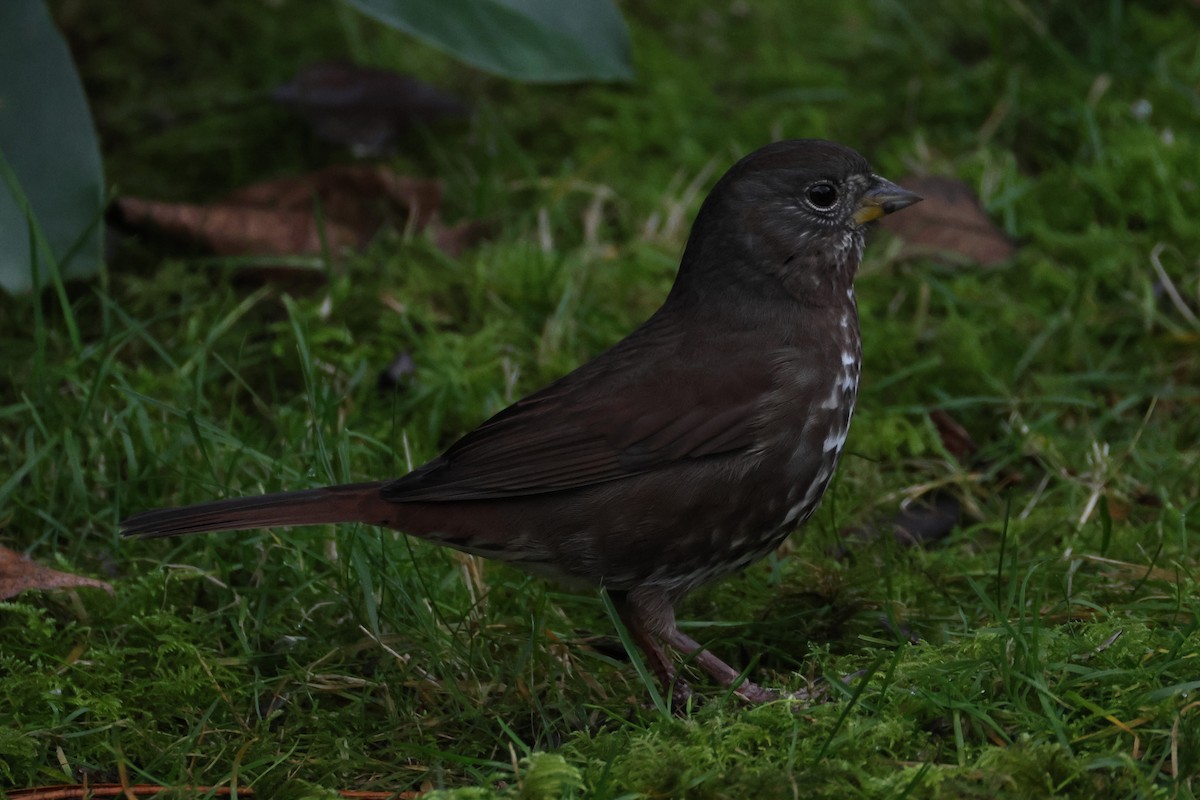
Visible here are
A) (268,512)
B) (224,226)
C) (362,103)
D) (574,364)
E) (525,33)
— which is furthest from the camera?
(362,103)

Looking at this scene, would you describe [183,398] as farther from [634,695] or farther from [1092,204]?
[1092,204]

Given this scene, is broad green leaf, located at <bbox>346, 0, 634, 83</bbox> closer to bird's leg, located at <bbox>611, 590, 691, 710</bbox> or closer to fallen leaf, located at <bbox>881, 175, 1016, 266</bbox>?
fallen leaf, located at <bbox>881, 175, 1016, 266</bbox>

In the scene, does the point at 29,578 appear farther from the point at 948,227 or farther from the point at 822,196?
the point at 948,227

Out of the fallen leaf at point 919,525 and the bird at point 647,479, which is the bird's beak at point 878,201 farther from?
the fallen leaf at point 919,525

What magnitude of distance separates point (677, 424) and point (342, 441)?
0.92m

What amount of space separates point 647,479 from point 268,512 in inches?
33.8

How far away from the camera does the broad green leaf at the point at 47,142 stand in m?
4.41

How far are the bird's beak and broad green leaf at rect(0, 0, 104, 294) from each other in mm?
2163

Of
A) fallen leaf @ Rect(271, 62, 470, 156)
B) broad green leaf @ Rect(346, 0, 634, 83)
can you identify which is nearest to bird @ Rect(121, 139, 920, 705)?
broad green leaf @ Rect(346, 0, 634, 83)

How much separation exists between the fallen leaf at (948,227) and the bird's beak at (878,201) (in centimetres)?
138

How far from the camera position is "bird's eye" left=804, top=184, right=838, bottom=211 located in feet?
12.5

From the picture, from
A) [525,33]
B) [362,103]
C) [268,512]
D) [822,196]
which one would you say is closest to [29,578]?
[268,512]

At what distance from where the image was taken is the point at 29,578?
3463mm

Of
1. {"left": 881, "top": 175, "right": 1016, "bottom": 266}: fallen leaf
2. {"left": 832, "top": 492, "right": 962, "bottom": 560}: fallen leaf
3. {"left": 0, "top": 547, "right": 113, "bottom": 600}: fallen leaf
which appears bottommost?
{"left": 0, "top": 547, "right": 113, "bottom": 600}: fallen leaf
